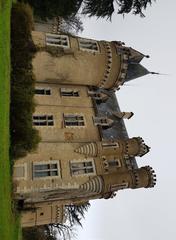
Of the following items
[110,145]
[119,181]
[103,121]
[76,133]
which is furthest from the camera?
[103,121]

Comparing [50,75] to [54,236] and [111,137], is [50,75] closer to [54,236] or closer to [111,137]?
[111,137]

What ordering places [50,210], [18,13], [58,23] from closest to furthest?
[18,13], [50,210], [58,23]

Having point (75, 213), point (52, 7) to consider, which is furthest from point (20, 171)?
point (75, 213)

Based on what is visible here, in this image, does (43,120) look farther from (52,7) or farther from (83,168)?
(52,7)

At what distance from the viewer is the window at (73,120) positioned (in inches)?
1372

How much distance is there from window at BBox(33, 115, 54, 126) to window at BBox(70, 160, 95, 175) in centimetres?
339

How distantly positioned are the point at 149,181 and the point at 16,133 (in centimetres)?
1276

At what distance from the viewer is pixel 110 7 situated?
3375 cm

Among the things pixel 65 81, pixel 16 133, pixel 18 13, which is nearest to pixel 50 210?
pixel 65 81

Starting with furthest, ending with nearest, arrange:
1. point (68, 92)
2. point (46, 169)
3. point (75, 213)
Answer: point (75, 213), point (68, 92), point (46, 169)

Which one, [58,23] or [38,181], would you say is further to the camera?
[58,23]

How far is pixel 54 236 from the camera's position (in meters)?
52.5

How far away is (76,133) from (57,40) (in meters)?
7.34

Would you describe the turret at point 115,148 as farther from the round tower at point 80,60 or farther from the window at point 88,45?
the window at point 88,45
